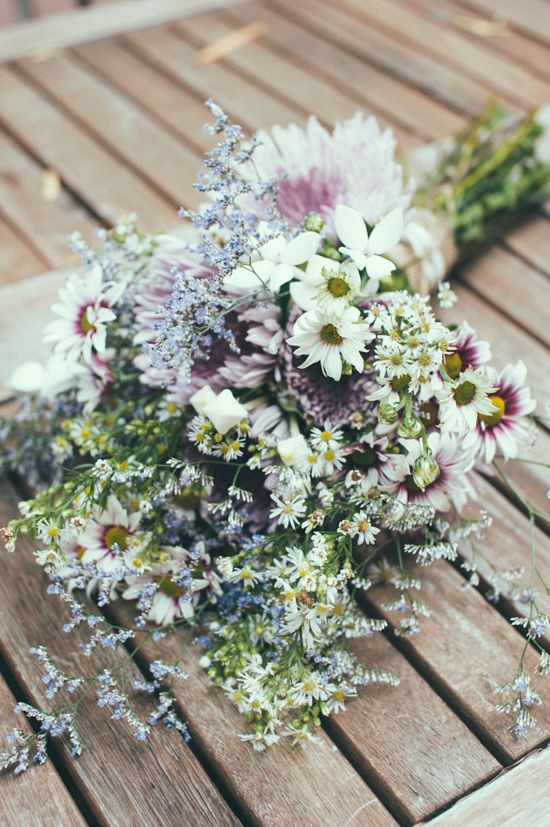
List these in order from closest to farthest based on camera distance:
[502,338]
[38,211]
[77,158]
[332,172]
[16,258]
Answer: [332,172] → [502,338] → [16,258] → [38,211] → [77,158]

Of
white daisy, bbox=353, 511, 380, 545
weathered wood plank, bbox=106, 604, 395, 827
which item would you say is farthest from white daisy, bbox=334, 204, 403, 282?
weathered wood plank, bbox=106, 604, 395, 827

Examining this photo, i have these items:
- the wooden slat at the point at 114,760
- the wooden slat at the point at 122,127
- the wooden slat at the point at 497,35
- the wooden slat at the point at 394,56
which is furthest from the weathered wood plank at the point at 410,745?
the wooden slat at the point at 497,35

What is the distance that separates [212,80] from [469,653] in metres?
1.51

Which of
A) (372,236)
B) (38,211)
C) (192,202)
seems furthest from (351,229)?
(38,211)

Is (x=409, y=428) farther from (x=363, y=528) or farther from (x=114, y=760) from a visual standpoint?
(x=114, y=760)

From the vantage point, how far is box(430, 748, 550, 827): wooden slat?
2.96ft

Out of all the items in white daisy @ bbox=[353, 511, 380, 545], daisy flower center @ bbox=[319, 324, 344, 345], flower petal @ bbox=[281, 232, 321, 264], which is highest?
flower petal @ bbox=[281, 232, 321, 264]

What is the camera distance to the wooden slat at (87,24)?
217cm

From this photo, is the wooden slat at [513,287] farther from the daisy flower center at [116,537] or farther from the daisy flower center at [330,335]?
the daisy flower center at [116,537]

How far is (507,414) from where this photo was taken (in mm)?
1055

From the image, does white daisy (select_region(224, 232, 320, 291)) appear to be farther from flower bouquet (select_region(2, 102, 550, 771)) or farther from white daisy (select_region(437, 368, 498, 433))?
white daisy (select_region(437, 368, 498, 433))

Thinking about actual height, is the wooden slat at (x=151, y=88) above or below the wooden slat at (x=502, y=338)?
above

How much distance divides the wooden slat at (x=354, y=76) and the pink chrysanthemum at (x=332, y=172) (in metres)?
0.80

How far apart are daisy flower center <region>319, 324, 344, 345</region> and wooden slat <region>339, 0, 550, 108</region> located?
1286mm
